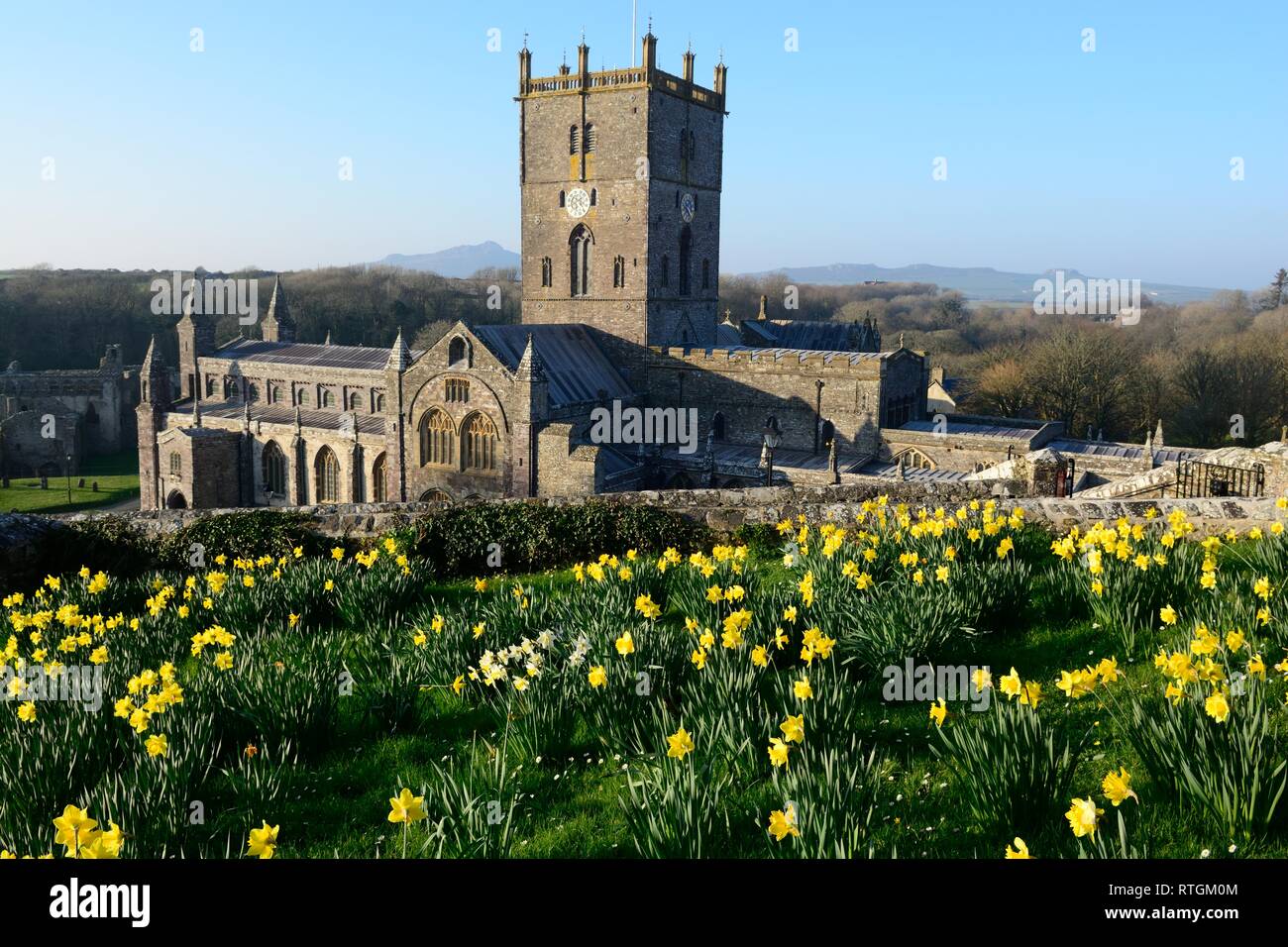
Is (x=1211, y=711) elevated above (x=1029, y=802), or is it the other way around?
→ (x=1211, y=711)

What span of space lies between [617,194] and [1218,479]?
81.2ft

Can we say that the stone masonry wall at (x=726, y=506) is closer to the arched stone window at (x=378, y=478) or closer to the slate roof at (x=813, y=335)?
the arched stone window at (x=378, y=478)

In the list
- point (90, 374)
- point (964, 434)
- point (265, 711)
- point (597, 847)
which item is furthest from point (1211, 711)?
point (90, 374)

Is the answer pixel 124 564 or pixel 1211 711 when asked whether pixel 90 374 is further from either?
pixel 1211 711

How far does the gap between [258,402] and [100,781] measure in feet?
145

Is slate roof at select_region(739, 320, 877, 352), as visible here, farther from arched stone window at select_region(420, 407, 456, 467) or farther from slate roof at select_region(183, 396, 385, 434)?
arched stone window at select_region(420, 407, 456, 467)

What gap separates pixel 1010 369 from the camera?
4872cm

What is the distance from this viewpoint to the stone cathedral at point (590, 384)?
105ft

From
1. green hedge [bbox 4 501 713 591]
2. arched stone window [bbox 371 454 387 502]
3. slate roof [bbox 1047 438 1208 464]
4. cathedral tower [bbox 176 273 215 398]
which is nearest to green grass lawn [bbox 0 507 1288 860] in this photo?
green hedge [bbox 4 501 713 591]

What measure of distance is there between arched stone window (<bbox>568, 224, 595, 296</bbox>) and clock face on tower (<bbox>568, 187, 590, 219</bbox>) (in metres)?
0.47

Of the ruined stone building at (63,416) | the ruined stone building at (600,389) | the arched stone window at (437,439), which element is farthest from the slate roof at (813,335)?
the ruined stone building at (63,416)

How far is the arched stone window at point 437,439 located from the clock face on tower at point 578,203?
989 centimetres

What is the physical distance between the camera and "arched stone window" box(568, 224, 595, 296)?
125 ft

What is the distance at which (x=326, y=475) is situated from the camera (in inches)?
1582
